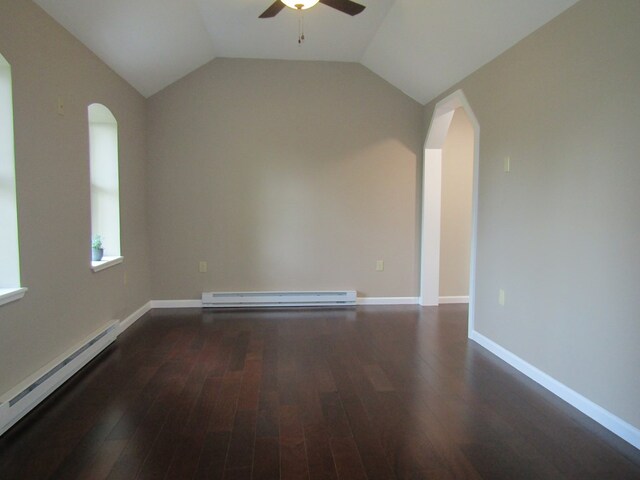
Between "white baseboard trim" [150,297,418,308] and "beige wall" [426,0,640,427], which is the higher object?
"beige wall" [426,0,640,427]

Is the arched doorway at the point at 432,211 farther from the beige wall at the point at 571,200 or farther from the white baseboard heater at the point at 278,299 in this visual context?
the beige wall at the point at 571,200

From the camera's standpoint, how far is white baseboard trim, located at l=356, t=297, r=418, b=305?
5050 millimetres

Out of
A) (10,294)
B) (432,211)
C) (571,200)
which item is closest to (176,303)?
(10,294)

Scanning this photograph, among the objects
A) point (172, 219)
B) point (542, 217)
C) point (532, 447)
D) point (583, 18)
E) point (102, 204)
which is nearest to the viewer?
point (532, 447)

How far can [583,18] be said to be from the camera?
2.42 m

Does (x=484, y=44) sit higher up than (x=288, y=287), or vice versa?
(x=484, y=44)

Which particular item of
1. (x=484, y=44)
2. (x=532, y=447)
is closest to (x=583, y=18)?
(x=484, y=44)

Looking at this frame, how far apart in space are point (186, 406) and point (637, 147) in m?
2.79

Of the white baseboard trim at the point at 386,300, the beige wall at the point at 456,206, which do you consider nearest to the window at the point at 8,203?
the white baseboard trim at the point at 386,300

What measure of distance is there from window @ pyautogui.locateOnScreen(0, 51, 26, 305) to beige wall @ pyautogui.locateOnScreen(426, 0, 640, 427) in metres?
3.19

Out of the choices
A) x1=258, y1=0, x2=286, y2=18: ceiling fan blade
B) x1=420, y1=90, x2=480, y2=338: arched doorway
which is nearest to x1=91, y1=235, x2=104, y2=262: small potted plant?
x1=258, y1=0, x2=286, y2=18: ceiling fan blade

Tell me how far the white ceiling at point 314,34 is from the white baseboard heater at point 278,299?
2374 millimetres

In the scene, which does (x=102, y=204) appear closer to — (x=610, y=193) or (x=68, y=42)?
(x=68, y=42)

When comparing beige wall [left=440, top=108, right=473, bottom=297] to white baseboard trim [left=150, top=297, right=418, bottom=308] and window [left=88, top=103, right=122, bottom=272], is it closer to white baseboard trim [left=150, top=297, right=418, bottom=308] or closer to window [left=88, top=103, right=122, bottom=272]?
white baseboard trim [left=150, top=297, right=418, bottom=308]
